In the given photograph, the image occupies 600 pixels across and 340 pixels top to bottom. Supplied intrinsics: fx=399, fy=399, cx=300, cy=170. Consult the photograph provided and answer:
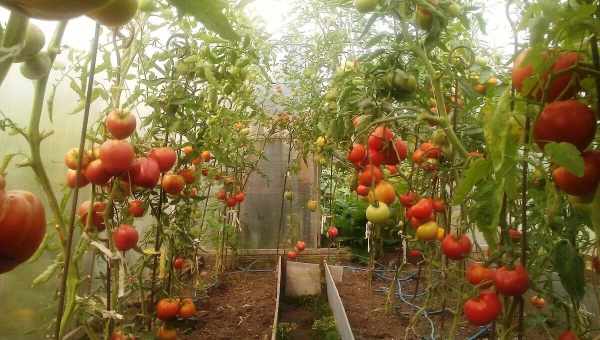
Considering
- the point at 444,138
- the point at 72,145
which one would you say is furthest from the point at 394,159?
the point at 72,145

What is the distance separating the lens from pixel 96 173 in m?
0.86

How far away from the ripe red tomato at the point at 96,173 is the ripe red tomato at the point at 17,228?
0.66m

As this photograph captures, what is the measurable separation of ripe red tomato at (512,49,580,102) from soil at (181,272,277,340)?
1810 millimetres

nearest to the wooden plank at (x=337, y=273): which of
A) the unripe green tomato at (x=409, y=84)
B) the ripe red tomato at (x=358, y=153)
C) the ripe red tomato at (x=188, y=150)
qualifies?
the ripe red tomato at (x=188, y=150)

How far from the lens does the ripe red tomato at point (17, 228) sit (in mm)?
230

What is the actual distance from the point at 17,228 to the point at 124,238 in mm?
976

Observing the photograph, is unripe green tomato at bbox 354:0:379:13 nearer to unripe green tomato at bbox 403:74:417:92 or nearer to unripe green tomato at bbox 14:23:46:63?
unripe green tomato at bbox 403:74:417:92

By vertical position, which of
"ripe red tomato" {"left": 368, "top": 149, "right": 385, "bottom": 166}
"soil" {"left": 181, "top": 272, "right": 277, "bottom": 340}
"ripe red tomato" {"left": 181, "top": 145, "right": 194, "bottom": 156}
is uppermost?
"ripe red tomato" {"left": 181, "top": 145, "right": 194, "bottom": 156}

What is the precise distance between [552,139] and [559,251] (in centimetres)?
38

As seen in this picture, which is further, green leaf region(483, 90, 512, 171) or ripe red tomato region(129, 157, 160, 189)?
ripe red tomato region(129, 157, 160, 189)

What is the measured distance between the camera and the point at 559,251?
71 cm

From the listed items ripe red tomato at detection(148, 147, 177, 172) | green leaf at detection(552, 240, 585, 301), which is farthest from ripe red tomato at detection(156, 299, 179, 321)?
green leaf at detection(552, 240, 585, 301)

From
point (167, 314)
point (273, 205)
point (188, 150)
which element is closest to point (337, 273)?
point (273, 205)

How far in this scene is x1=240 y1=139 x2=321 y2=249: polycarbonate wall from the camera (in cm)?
382
